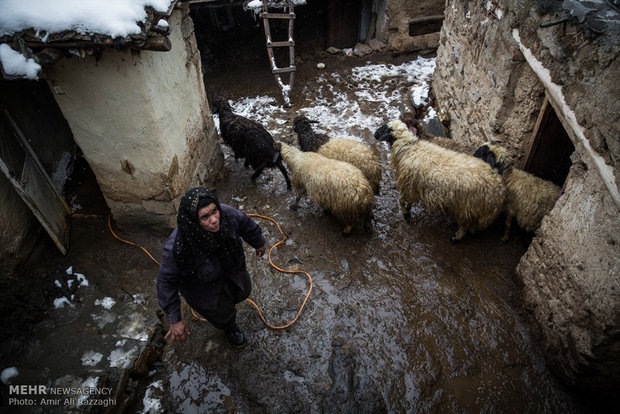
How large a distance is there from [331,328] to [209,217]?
6.69 feet

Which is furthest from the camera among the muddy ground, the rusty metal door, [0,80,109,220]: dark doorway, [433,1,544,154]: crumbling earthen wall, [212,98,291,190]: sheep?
[212,98,291,190]: sheep

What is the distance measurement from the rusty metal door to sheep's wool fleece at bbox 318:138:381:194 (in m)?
3.74

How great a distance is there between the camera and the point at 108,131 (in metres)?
3.71

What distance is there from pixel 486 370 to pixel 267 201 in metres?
3.75

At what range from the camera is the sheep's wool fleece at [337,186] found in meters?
4.27

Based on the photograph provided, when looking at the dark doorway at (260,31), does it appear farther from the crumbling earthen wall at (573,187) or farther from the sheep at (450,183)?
the sheep at (450,183)

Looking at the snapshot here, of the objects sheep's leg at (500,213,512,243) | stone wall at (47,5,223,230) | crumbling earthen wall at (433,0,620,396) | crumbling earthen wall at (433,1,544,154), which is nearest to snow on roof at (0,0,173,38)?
stone wall at (47,5,223,230)

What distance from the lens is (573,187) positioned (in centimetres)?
302

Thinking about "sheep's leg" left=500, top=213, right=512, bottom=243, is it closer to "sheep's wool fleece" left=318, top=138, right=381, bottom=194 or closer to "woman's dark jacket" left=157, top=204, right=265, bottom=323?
"sheep's wool fleece" left=318, top=138, right=381, bottom=194

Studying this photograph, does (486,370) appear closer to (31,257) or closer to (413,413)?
(413,413)

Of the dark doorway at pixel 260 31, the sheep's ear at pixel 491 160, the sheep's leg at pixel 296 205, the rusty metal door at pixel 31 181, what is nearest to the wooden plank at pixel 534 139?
the sheep's ear at pixel 491 160

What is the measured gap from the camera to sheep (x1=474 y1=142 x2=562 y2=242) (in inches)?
151

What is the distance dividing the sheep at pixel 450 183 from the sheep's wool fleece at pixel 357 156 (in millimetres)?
339

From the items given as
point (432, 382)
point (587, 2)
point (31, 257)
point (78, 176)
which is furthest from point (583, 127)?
point (78, 176)
